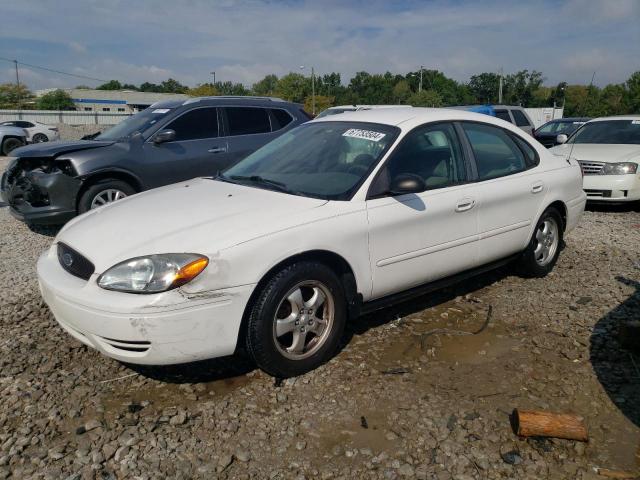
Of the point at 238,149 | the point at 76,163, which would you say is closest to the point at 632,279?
the point at 238,149

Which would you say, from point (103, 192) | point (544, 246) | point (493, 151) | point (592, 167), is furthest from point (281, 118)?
point (592, 167)

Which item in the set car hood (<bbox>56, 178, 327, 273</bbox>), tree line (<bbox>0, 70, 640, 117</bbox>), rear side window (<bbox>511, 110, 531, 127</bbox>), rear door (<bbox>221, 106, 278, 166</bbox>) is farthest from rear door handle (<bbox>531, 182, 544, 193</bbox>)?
tree line (<bbox>0, 70, 640, 117</bbox>)

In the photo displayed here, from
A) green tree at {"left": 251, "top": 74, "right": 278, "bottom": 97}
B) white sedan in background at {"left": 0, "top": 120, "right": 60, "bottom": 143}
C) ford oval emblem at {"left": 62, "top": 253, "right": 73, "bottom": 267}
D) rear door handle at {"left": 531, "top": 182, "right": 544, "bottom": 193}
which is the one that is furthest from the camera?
green tree at {"left": 251, "top": 74, "right": 278, "bottom": 97}

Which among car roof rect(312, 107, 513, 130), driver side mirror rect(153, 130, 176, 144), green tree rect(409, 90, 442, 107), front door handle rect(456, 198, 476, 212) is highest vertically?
green tree rect(409, 90, 442, 107)

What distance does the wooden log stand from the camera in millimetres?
2666

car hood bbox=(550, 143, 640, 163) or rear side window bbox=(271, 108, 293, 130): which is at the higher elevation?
rear side window bbox=(271, 108, 293, 130)

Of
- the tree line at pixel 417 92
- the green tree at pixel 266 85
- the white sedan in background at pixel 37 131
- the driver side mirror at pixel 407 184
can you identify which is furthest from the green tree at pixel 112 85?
the driver side mirror at pixel 407 184

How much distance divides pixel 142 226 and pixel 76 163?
12.3ft

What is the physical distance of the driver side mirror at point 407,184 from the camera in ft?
11.4

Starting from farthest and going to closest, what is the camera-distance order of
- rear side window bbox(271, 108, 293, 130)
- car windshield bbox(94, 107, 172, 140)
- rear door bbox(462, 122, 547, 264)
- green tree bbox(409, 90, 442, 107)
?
green tree bbox(409, 90, 442, 107)
rear side window bbox(271, 108, 293, 130)
car windshield bbox(94, 107, 172, 140)
rear door bbox(462, 122, 547, 264)

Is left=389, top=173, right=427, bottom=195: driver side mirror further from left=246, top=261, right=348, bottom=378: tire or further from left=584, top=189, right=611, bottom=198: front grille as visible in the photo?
left=584, top=189, right=611, bottom=198: front grille

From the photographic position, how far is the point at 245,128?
7695 mm

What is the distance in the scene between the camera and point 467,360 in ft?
11.7

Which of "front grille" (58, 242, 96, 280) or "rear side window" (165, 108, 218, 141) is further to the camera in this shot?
"rear side window" (165, 108, 218, 141)
